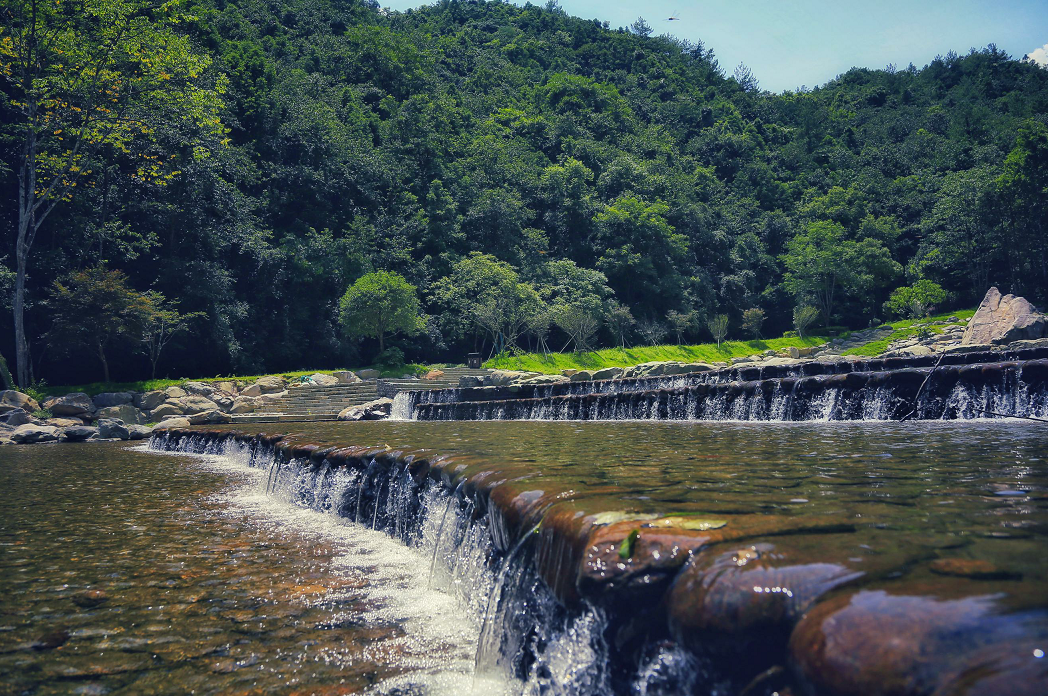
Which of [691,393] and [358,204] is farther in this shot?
[358,204]

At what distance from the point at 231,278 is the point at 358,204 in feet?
43.6

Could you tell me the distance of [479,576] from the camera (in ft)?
13.3

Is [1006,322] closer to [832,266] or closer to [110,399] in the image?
[832,266]

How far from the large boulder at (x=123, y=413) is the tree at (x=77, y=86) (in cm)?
400

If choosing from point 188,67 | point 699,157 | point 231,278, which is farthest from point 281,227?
point 699,157

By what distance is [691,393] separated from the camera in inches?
504

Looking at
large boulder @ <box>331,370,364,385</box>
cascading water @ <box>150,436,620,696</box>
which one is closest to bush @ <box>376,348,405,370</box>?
large boulder @ <box>331,370,364,385</box>

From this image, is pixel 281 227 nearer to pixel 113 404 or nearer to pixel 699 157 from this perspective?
pixel 113 404

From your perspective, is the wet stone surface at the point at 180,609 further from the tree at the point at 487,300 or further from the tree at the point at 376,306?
the tree at the point at 487,300

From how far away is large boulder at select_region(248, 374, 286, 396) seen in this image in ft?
92.4

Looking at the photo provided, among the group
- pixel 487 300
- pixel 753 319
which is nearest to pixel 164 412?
pixel 487 300

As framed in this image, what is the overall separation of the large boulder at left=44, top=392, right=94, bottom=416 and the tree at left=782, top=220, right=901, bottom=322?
51.9m

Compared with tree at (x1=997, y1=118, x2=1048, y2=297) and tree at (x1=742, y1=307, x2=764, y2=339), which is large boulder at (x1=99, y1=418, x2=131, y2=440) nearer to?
tree at (x1=742, y1=307, x2=764, y2=339)

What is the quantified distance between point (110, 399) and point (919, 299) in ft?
171
